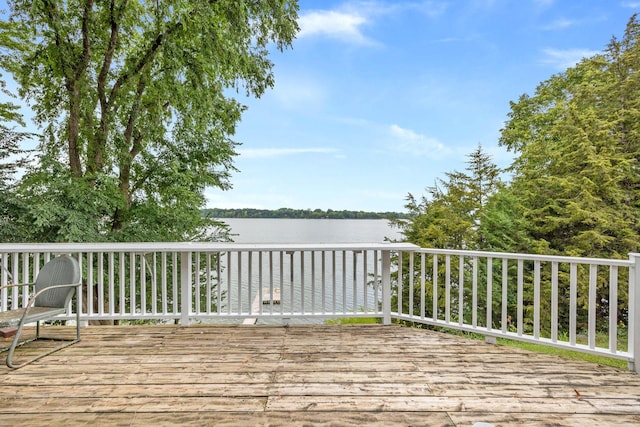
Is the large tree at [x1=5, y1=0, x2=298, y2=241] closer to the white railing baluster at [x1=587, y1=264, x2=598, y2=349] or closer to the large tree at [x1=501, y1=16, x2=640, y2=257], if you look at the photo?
the white railing baluster at [x1=587, y1=264, x2=598, y2=349]

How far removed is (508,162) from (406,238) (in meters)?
5.77

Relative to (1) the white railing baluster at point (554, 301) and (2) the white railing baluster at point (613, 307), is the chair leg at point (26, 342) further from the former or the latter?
(2) the white railing baluster at point (613, 307)

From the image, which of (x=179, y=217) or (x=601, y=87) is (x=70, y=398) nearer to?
(x=179, y=217)

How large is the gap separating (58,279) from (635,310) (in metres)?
4.96

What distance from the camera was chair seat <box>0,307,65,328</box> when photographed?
2.66 meters

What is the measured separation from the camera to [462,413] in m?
1.95

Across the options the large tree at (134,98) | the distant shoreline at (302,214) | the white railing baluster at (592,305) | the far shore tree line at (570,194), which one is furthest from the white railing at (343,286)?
the distant shoreline at (302,214)

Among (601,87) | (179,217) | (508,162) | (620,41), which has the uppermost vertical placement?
(620,41)

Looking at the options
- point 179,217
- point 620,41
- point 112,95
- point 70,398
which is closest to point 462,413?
point 70,398

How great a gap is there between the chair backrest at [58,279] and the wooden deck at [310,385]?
0.46 m

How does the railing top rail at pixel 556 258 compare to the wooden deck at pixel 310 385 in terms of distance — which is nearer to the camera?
the wooden deck at pixel 310 385

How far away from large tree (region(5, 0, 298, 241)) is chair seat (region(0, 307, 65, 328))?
3.28 meters

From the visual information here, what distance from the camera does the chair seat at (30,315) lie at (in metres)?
2.66

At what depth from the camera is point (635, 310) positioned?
8.41 ft
